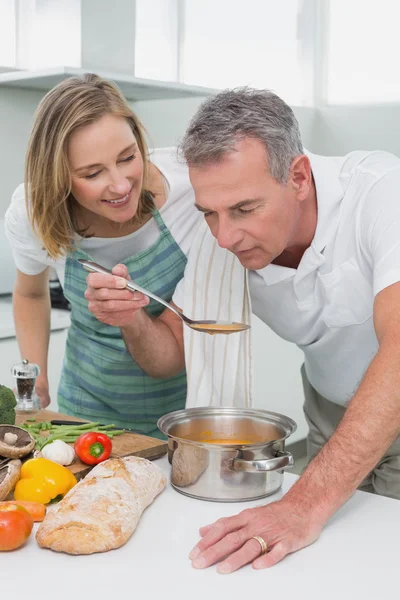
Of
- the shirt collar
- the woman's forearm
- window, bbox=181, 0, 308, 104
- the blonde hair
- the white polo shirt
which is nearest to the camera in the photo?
the white polo shirt

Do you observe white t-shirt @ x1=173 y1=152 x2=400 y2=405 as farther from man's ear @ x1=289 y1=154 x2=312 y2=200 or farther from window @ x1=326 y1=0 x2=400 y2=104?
window @ x1=326 y1=0 x2=400 y2=104

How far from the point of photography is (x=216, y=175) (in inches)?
54.3

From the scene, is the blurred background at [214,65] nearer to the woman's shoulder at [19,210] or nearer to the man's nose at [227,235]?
the woman's shoulder at [19,210]

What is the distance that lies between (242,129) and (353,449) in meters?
0.61

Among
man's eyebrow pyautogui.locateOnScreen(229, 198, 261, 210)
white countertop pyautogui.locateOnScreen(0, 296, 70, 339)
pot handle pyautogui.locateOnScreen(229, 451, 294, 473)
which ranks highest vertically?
man's eyebrow pyautogui.locateOnScreen(229, 198, 261, 210)

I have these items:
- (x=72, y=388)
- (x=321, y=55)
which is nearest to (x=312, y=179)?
(x=72, y=388)

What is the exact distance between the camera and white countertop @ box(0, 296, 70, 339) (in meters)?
2.71

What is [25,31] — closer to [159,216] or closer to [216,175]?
[159,216]

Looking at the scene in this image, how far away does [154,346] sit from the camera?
177 centimetres

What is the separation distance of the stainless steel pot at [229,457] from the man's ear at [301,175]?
0.45m

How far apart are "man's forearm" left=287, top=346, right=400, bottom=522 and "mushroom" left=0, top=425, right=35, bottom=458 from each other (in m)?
0.48

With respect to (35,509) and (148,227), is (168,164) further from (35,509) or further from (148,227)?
(35,509)

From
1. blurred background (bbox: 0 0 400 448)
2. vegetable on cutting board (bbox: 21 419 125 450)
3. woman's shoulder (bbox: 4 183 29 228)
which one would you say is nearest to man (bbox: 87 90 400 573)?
vegetable on cutting board (bbox: 21 419 125 450)

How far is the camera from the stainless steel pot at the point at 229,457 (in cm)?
120
